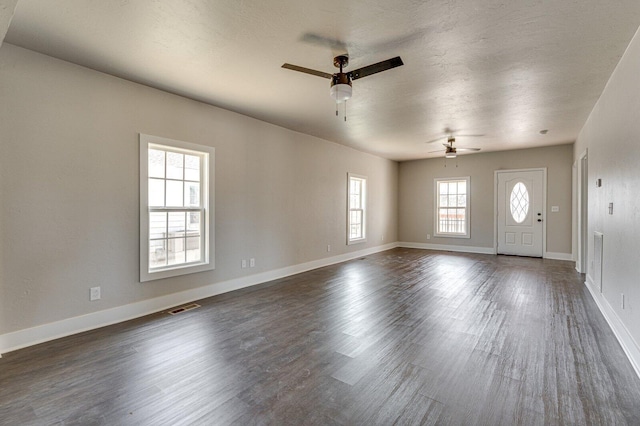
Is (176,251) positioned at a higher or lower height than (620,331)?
higher

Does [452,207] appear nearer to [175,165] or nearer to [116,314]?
[175,165]

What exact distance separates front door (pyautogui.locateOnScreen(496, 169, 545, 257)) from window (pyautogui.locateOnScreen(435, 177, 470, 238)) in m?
0.82

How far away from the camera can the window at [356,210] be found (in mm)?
7296

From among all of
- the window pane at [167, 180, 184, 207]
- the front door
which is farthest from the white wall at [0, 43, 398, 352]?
the front door

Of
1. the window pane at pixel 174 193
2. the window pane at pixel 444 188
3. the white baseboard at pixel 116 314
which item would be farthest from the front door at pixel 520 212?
the window pane at pixel 174 193

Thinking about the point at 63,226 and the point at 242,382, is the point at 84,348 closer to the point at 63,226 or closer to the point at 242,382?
the point at 63,226

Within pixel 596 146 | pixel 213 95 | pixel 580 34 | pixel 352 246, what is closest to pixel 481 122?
pixel 596 146

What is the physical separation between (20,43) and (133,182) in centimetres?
151

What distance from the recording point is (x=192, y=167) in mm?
4129

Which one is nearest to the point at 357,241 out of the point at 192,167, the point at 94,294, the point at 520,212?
the point at 520,212

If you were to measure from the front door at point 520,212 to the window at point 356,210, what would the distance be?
3.57 m

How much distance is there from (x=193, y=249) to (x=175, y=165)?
3.87ft

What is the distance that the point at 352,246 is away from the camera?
734cm

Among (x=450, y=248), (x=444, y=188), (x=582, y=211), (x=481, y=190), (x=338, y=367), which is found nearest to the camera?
(x=338, y=367)
